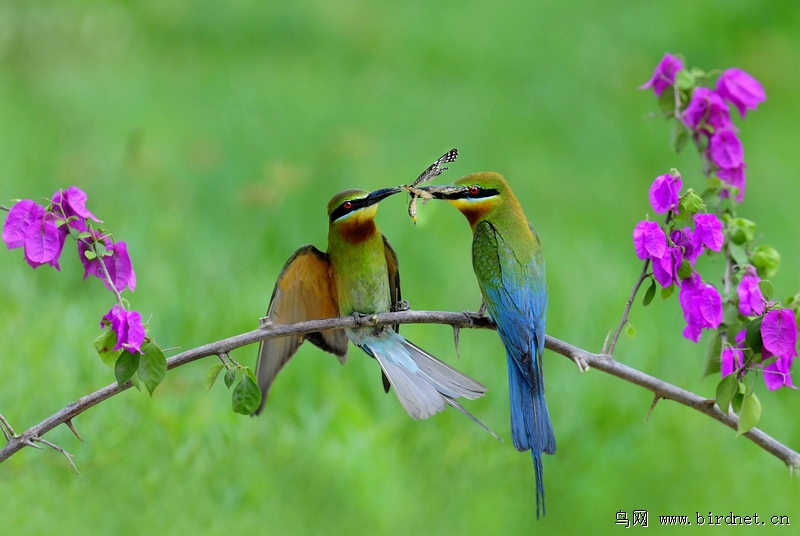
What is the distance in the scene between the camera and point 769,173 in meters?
5.44

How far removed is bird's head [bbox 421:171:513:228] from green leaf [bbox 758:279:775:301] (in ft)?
2.08

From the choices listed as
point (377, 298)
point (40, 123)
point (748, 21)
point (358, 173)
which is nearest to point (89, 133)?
point (40, 123)

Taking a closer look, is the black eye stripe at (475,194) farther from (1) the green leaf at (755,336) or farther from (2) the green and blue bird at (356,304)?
(1) the green leaf at (755,336)

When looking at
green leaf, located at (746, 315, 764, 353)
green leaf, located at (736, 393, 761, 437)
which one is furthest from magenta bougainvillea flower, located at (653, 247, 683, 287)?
green leaf, located at (736, 393, 761, 437)

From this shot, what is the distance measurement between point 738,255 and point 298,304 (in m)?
1.08

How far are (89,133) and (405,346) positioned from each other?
3.24m

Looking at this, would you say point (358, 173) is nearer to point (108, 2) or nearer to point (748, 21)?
point (108, 2)

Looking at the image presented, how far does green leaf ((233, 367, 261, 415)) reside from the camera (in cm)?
177

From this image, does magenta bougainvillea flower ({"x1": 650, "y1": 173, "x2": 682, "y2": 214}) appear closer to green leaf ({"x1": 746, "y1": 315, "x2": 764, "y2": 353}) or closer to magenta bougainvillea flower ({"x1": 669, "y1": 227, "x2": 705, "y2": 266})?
magenta bougainvillea flower ({"x1": 669, "y1": 227, "x2": 705, "y2": 266})

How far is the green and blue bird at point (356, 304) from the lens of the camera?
229 centimetres

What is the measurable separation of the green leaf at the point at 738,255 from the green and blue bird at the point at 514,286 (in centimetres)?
44

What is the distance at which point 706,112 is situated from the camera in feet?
7.68

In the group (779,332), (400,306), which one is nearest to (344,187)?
(400,306)

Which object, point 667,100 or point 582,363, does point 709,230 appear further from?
point 667,100
